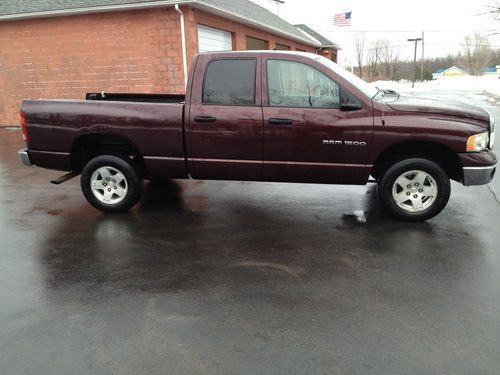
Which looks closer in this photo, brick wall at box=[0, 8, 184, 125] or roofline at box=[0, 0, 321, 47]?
roofline at box=[0, 0, 321, 47]

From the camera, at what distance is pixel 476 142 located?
16.1 feet

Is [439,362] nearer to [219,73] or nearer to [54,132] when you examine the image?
[219,73]

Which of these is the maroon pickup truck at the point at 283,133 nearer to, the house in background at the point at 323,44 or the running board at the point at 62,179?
the running board at the point at 62,179

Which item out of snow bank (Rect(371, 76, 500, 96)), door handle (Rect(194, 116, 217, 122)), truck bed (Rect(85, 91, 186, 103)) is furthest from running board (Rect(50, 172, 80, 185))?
snow bank (Rect(371, 76, 500, 96))

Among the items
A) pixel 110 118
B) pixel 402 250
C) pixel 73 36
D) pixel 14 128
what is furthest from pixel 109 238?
pixel 14 128

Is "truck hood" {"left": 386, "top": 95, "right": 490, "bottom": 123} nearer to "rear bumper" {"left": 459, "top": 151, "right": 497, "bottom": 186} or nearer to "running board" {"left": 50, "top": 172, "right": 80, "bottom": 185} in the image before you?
"rear bumper" {"left": 459, "top": 151, "right": 497, "bottom": 186}

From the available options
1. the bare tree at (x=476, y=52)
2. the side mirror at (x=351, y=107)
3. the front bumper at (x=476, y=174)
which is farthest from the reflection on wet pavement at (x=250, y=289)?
the bare tree at (x=476, y=52)

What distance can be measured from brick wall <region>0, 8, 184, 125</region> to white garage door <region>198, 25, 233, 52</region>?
1245mm

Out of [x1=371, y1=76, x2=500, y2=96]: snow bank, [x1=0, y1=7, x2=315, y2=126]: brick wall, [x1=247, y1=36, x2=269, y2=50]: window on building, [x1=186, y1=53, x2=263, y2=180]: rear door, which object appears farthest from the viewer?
[x1=371, y1=76, x2=500, y2=96]: snow bank

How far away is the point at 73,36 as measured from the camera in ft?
44.4

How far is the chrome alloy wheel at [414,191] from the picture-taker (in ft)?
16.8

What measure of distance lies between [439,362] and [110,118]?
15.0ft

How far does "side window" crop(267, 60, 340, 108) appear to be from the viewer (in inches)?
202

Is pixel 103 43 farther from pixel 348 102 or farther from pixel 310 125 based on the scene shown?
pixel 348 102
